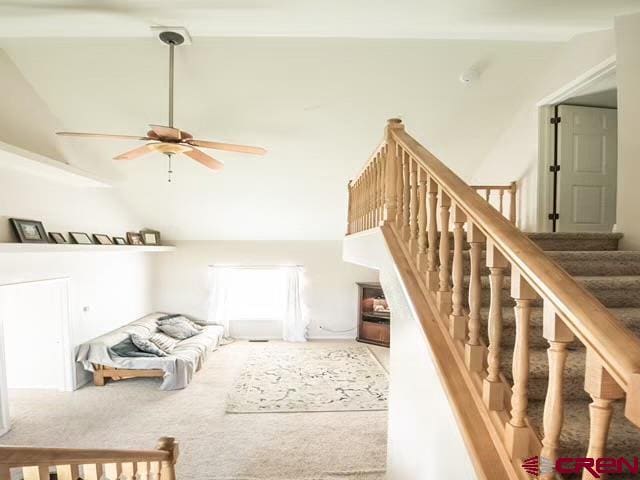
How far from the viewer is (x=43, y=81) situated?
3162 mm

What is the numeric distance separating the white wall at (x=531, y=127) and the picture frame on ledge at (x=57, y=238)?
5.43 m

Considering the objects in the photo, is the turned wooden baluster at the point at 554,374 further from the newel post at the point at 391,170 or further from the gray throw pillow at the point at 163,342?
the gray throw pillow at the point at 163,342

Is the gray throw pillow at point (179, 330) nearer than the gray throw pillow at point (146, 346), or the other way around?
the gray throw pillow at point (146, 346)

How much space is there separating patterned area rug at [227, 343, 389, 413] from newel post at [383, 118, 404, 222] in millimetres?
2743

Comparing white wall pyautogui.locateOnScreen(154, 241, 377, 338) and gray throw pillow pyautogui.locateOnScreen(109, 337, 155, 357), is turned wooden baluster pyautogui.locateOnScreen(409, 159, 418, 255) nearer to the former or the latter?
gray throw pillow pyautogui.locateOnScreen(109, 337, 155, 357)

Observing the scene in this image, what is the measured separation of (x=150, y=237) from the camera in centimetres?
604

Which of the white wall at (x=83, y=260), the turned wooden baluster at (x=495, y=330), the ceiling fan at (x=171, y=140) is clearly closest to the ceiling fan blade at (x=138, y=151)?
the ceiling fan at (x=171, y=140)

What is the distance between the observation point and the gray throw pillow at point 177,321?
5908 millimetres

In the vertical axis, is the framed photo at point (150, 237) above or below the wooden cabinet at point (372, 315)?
above

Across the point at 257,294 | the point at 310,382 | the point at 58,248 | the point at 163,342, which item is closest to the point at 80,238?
the point at 58,248

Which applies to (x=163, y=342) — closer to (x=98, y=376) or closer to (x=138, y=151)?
(x=98, y=376)

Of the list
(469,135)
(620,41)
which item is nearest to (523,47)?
(620,41)

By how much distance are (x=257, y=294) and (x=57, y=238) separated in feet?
12.0

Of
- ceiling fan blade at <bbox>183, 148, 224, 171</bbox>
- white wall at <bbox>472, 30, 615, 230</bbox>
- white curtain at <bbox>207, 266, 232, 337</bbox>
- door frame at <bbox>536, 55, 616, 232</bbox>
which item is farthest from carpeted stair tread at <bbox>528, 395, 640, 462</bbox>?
white curtain at <bbox>207, 266, 232, 337</bbox>
